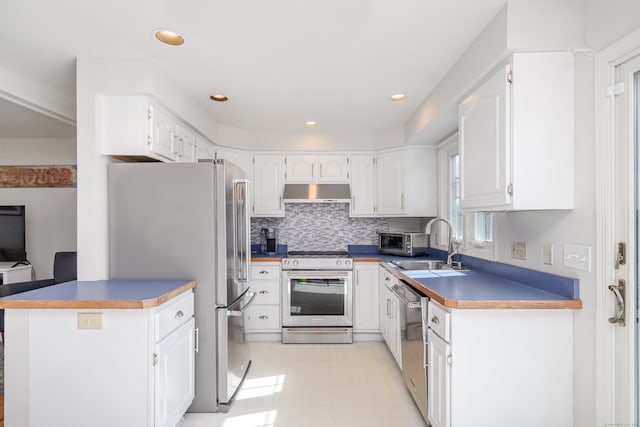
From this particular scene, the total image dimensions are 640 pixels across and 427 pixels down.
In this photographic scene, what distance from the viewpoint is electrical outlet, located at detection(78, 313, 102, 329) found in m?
1.79

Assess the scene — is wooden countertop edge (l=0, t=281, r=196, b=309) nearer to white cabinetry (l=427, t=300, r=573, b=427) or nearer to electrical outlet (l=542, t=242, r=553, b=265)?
white cabinetry (l=427, t=300, r=573, b=427)

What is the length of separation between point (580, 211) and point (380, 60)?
147 centimetres

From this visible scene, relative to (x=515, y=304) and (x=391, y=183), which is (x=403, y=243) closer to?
(x=391, y=183)

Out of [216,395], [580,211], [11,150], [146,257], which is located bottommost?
[216,395]

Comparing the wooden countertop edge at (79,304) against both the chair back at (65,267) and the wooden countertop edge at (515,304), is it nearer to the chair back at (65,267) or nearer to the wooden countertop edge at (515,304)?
the wooden countertop edge at (515,304)

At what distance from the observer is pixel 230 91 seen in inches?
113

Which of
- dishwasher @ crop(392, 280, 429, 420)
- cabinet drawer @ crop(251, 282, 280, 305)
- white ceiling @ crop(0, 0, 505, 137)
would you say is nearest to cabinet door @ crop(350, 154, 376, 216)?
white ceiling @ crop(0, 0, 505, 137)

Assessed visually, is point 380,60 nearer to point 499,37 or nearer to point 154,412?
point 499,37

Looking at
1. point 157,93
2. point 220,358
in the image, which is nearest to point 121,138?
point 157,93

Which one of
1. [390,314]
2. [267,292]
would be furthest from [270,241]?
[390,314]

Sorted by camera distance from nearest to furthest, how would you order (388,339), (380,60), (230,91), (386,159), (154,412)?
(154,412) → (380,60) → (230,91) → (388,339) → (386,159)

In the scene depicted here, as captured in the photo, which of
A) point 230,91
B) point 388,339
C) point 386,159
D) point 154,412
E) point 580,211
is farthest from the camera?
point 386,159

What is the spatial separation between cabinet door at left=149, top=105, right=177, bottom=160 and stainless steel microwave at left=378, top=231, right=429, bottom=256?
2476 millimetres

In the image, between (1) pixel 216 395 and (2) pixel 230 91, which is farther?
(2) pixel 230 91
